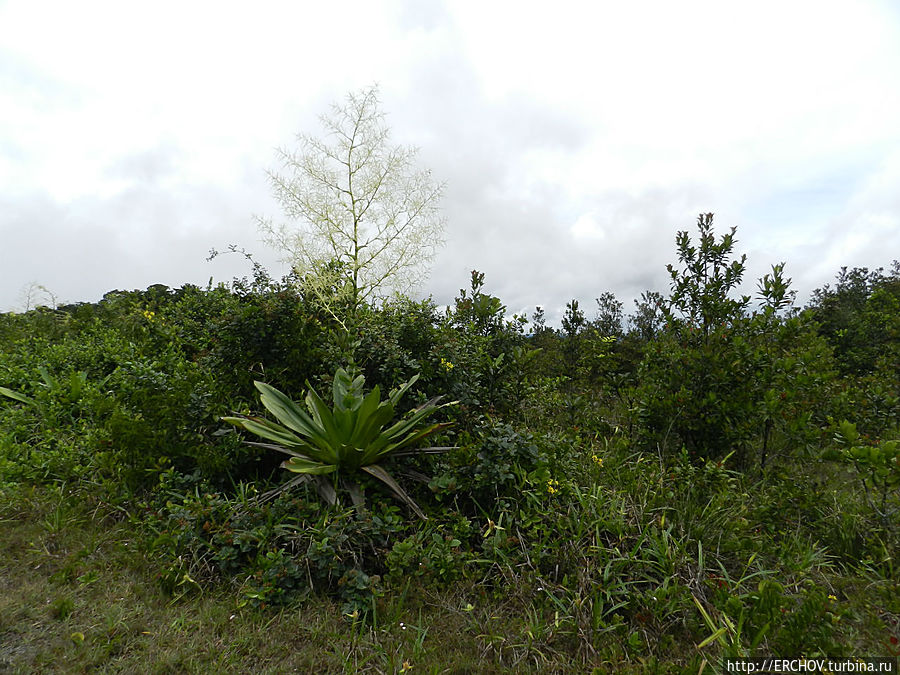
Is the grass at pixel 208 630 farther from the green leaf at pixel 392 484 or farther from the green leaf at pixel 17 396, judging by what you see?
the green leaf at pixel 17 396

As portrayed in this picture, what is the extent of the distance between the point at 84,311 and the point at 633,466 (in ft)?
26.9

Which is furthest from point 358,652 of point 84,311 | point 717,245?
point 84,311

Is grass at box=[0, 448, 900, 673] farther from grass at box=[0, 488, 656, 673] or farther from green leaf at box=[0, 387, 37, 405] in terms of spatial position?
green leaf at box=[0, 387, 37, 405]

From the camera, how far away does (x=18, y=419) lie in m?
3.82

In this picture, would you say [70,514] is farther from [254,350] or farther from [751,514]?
[751,514]

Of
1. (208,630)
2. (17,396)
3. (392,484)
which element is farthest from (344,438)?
(17,396)

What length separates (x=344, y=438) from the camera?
279 centimetres

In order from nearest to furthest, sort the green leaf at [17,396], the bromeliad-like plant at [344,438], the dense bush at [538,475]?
the dense bush at [538,475] → the bromeliad-like plant at [344,438] → the green leaf at [17,396]

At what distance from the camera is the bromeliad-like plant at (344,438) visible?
8.92ft

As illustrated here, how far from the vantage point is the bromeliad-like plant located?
2.72 meters

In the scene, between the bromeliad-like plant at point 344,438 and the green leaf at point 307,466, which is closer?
the green leaf at point 307,466

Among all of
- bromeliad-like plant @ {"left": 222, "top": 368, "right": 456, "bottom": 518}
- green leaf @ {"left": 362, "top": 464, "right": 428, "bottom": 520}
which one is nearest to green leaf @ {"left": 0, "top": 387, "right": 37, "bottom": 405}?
bromeliad-like plant @ {"left": 222, "top": 368, "right": 456, "bottom": 518}

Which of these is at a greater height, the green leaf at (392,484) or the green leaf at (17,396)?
the green leaf at (17,396)

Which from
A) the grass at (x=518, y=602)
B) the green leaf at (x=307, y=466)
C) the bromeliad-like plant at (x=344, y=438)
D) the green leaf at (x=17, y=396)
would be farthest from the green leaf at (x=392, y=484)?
the green leaf at (x=17, y=396)
